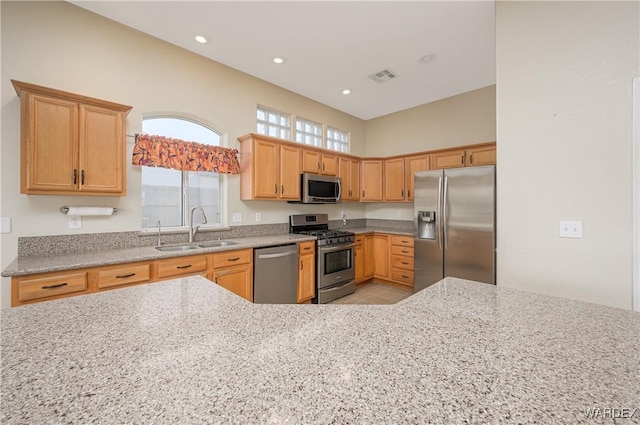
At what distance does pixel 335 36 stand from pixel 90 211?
3.01m

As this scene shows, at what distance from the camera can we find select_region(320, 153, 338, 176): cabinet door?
13.9 feet

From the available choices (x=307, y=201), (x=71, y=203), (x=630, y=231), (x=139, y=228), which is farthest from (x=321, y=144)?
(x=630, y=231)

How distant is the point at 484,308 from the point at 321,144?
162 inches

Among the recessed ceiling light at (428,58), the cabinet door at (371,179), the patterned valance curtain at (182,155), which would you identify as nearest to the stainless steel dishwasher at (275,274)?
the patterned valance curtain at (182,155)

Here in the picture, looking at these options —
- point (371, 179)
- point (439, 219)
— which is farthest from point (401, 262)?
point (371, 179)

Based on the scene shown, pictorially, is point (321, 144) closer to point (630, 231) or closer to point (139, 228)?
point (139, 228)

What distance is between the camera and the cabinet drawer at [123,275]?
6.75 feet

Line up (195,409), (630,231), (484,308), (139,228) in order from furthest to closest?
(139,228), (630,231), (484,308), (195,409)

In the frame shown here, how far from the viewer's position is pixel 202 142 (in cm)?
328

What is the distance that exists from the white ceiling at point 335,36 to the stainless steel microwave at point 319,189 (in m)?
1.42

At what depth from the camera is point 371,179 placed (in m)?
4.94

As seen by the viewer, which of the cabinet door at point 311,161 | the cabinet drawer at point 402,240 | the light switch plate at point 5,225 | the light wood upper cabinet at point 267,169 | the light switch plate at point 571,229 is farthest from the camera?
the cabinet drawer at point 402,240

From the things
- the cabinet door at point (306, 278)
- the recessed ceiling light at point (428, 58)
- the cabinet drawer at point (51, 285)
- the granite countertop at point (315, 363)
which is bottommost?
the cabinet door at point (306, 278)

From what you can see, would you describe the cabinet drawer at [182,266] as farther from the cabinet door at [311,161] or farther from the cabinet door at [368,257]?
the cabinet door at [368,257]
